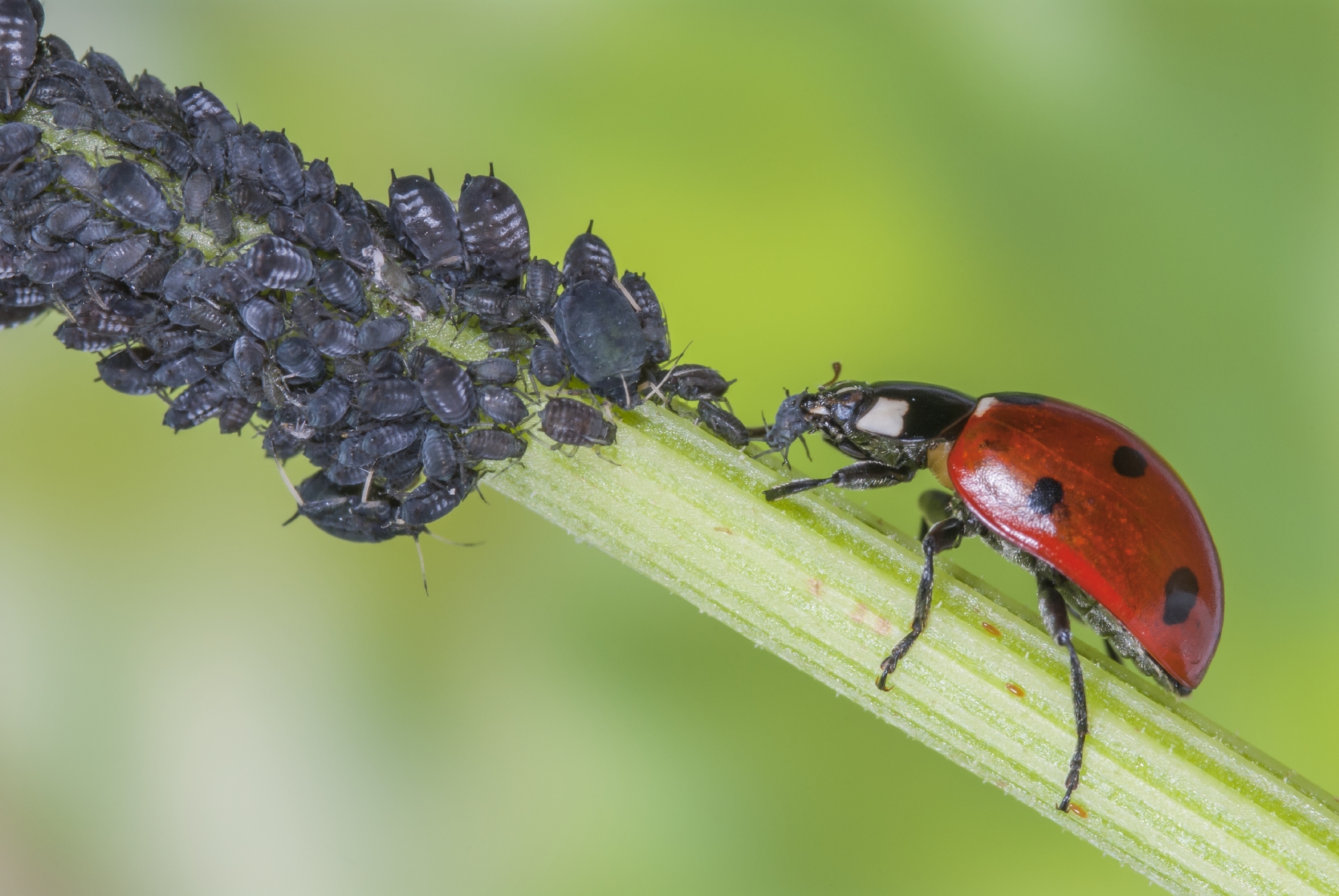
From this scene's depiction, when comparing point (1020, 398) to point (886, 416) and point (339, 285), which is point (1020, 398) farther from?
point (339, 285)

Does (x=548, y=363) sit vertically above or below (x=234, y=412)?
above

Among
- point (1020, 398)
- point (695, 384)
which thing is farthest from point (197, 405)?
point (1020, 398)

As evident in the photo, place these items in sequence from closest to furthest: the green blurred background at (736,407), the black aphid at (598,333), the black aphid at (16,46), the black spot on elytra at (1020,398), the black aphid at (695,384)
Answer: the black aphid at (16,46)
the black aphid at (598,333)
the black aphid at (695,384)
the green blurred background at (736,407)
the black spot on elytra at (1020,398)

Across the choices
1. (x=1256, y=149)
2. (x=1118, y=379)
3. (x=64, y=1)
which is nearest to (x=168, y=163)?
(x=64, y=1)

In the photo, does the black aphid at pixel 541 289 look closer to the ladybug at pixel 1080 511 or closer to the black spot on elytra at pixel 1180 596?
the ladybug at pixel 1080 511

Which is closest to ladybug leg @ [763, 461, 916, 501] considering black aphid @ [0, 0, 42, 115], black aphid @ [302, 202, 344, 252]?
black aphid @ [302, 202, 344, 252]

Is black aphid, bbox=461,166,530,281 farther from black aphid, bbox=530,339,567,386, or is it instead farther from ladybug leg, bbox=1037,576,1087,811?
ladybug leg, bbox=1037,576,1087,811

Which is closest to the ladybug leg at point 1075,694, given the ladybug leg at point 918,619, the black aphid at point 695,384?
the ladybug leg at point 918,619
